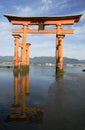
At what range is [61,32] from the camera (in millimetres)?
20234

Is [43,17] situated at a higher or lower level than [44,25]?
higher

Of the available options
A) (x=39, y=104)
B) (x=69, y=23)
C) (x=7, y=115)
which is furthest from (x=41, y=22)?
(x=7, y=115)

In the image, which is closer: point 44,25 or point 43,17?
point 43,17

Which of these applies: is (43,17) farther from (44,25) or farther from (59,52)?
(59,52)

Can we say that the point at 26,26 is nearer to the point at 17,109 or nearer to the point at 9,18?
the point at 9,18

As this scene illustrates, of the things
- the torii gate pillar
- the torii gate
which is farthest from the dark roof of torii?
the torii gate pillar

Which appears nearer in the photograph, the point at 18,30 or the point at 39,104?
the point at 39,104

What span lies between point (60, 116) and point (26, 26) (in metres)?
17.2

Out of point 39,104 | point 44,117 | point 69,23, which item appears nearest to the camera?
point 44,117

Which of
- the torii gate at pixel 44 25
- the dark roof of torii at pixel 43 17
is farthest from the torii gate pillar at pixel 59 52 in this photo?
the dark roof of torii at pixel 43 17

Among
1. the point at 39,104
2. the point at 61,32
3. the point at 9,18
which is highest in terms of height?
the point at 9,18

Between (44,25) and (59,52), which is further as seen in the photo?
(44,25)

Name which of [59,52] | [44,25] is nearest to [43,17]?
[44,25]

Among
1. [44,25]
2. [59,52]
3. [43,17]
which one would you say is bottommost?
[59,52]
